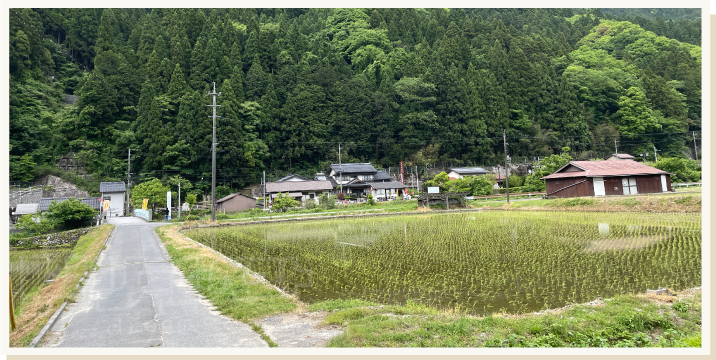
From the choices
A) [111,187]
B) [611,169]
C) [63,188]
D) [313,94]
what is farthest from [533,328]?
[313,94]

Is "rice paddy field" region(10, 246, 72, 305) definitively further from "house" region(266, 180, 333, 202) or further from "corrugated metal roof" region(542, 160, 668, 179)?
"corrugated metal roof" region(542, 160, 668, 179)

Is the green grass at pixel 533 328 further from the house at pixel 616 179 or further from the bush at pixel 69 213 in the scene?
the house at pixel 616 179

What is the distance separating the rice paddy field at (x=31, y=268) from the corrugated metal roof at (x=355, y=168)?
2780 centimetres

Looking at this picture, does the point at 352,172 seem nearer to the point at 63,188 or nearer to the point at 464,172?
the point at 464,172

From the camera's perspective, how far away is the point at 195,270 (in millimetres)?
7852

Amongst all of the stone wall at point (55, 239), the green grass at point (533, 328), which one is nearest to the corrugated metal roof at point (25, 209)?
the stone wall at point (55, 239)

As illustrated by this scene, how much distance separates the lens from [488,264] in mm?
7977

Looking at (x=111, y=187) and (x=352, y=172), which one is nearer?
(x=111, y=187)

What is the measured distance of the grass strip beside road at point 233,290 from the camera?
494cm

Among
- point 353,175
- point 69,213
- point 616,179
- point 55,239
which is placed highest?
point 353,175

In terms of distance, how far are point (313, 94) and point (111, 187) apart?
75.0 feet

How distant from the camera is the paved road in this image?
402cm

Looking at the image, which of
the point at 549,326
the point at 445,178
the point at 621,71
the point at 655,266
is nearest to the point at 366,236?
the point at 655,266

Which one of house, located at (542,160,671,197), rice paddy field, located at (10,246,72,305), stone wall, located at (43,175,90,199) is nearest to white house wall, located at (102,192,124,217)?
stone wall, located at (43,175,90,199)
